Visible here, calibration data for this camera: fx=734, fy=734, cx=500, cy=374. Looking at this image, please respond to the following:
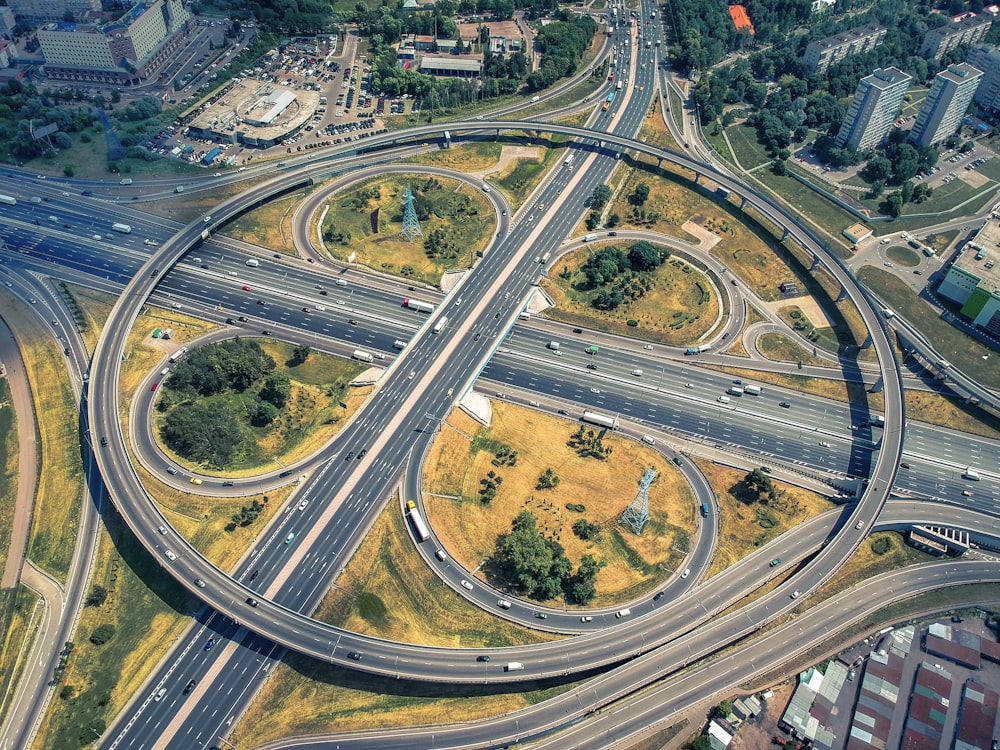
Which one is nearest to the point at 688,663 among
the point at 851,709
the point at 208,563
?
the point at 851,709

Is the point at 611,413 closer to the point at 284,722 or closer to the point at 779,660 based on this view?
the point at 779,660

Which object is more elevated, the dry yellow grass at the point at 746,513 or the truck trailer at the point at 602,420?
the truck trailer at the point at 602,420

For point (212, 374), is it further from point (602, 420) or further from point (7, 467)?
point (602, 420)

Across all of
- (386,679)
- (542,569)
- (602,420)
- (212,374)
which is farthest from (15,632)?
(602,420)

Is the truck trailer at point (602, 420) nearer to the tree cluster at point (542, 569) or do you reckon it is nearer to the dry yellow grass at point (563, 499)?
the dry yellow grass at point (563, 499)

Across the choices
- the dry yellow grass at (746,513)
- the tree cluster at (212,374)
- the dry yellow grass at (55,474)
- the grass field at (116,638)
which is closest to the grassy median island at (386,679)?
the grass field at (116,638)

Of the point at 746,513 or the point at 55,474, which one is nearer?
the point at 746,513
